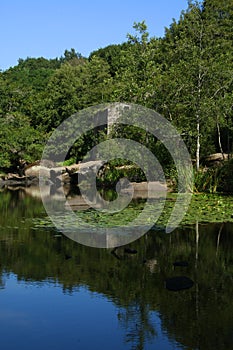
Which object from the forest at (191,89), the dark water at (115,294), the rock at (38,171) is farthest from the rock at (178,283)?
the rock at (38,171)

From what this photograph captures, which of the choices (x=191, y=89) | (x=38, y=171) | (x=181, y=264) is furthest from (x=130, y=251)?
(x=38, y=171)

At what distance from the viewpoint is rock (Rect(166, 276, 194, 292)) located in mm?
7848

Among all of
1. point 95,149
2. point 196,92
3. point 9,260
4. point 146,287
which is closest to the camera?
point 146,287

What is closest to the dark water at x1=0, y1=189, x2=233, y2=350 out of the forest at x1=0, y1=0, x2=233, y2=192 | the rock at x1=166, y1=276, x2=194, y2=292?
the rock at x1=166, y1=276, x2=194, y2=292

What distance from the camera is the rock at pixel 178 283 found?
7.85 m

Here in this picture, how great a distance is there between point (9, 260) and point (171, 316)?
4.17 meters

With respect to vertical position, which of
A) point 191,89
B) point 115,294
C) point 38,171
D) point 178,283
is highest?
point 191,89

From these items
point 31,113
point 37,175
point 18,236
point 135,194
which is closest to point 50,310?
point 18,236

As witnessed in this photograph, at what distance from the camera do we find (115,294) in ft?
25.2

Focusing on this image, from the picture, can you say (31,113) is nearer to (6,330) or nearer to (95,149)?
(95,149)

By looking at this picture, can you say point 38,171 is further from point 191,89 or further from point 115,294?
point 115,294

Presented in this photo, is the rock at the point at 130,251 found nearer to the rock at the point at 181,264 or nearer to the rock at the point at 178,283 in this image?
the rock at the point at 181,264

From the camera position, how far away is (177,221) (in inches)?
546

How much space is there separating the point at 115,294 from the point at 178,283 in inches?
41.7
